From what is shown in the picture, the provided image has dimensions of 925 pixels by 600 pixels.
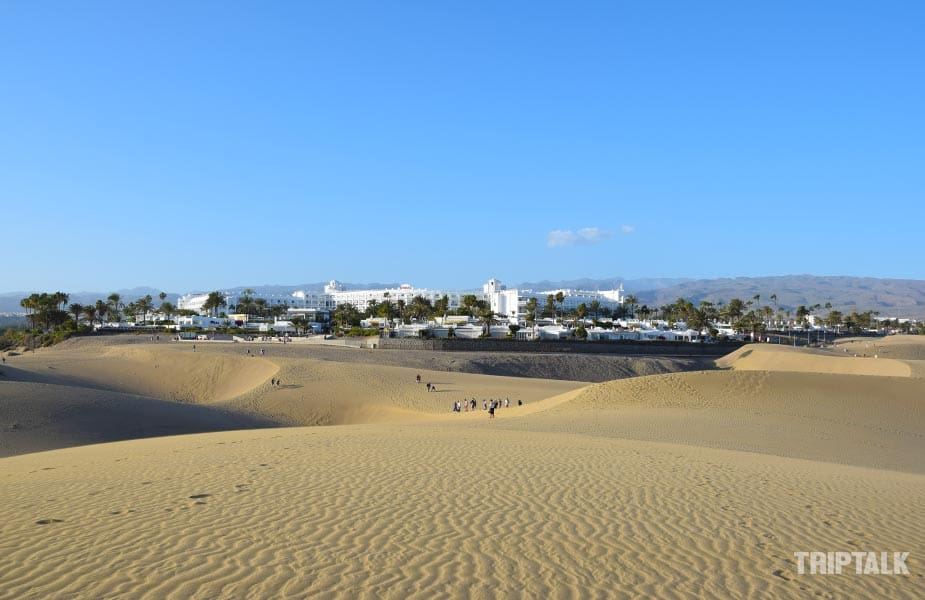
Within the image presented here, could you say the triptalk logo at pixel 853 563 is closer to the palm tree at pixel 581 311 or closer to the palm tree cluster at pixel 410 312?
the palm tree cluster at pixel 410 312

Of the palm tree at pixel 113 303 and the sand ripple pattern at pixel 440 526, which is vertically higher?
the palm tree at pixel 113 303

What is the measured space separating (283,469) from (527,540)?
241 inches

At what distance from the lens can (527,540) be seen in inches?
306

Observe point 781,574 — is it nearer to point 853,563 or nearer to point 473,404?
point 853,563

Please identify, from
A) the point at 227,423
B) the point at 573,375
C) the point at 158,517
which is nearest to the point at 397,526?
the point at 158,517

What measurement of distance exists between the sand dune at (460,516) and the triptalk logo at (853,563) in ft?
0.54

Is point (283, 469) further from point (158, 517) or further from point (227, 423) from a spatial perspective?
point (227, 423)

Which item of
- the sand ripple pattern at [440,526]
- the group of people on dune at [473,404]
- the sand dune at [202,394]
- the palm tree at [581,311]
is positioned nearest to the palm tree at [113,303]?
the sand dune at [202,394]

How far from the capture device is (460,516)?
8.77 metres

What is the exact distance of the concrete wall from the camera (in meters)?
73.2

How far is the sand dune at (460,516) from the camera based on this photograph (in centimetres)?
648

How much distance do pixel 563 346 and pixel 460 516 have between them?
69.9 meters

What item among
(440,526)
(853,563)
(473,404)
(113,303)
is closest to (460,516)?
(440,526)

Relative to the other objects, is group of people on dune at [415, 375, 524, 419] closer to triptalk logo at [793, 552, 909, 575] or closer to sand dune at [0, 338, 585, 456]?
sand dune at [0, 338, 585, 456]
